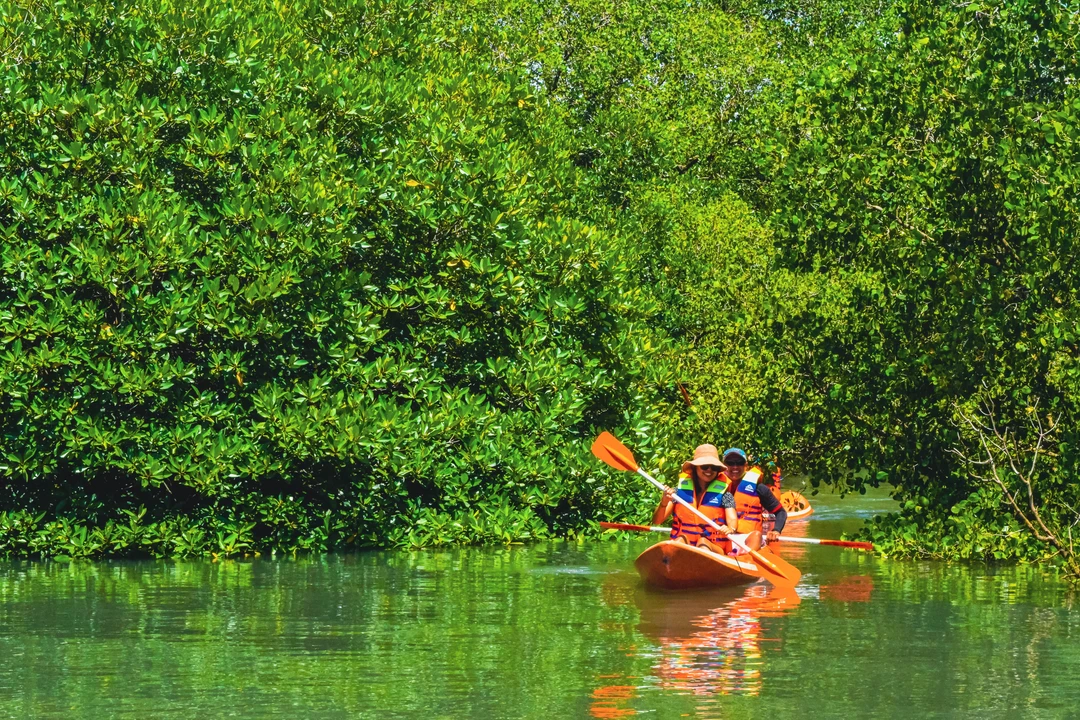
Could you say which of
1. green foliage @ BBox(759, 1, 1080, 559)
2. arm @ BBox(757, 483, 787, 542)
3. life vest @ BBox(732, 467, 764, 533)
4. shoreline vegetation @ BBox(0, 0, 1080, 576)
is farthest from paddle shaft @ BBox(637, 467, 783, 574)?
shoreline vegetation @ BBox(0, 0, 1080, 576)

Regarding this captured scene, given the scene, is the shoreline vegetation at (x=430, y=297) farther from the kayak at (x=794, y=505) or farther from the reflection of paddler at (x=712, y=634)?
the kayak at (x=794, y=505)

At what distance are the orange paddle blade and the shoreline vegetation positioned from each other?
225cm

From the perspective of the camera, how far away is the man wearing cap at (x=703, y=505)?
66.4ft

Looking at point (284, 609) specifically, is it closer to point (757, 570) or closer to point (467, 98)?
point (757, 570)

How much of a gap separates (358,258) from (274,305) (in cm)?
184

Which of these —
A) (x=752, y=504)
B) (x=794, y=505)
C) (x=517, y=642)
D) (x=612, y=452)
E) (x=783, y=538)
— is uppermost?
(x=612, y=452)

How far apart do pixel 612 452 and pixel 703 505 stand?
6.18 ft

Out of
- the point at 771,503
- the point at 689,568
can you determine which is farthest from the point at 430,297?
the point at 689,568

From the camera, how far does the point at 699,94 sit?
133 ft

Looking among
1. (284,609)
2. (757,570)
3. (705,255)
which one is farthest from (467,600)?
(705,255)

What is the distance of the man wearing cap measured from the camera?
20250 mm

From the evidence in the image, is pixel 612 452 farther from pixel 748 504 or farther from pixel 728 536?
pixel 728 536

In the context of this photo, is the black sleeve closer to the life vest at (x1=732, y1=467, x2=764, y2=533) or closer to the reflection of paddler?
the life vest at (x1=732, y1=467, x2=764, y2=533)

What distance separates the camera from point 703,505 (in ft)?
67.5
